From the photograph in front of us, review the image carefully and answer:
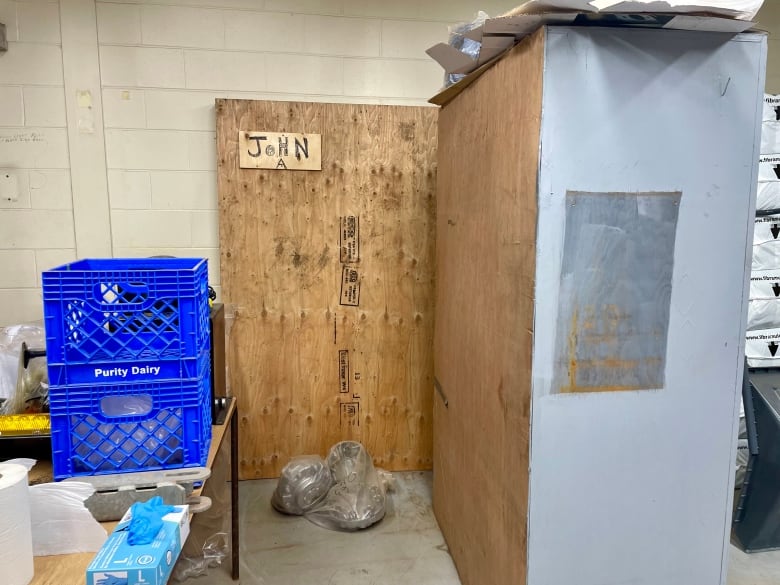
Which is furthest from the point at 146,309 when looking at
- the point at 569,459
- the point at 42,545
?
the point at 569,459

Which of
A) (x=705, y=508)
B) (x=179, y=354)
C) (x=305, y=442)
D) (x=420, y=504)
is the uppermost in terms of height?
(x=179, y=354)

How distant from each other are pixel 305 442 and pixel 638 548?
1.80 m

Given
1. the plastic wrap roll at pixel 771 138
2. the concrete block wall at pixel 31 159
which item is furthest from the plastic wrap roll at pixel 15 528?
the plastic wrap roll at pixel 771 138

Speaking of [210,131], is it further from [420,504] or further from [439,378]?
[420,504]

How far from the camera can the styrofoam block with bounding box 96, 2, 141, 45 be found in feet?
8.07

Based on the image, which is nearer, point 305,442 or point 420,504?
point 420,504

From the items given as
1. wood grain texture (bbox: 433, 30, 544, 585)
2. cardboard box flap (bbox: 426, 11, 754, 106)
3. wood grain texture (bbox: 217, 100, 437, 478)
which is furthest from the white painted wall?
cardboard box flap (bbox: 426, 11, 754, 106)

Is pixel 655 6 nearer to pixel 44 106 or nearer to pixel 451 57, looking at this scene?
pixel 451 57

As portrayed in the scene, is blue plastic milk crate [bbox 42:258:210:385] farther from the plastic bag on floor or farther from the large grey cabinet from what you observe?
the plastic bag on floor

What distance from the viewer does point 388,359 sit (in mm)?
2826

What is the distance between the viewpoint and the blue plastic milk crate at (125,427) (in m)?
1.15

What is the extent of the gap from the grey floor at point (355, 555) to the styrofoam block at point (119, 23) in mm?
2369

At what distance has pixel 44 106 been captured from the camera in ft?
8.12

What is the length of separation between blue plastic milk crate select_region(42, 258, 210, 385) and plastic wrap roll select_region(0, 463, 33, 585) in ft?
0.88
